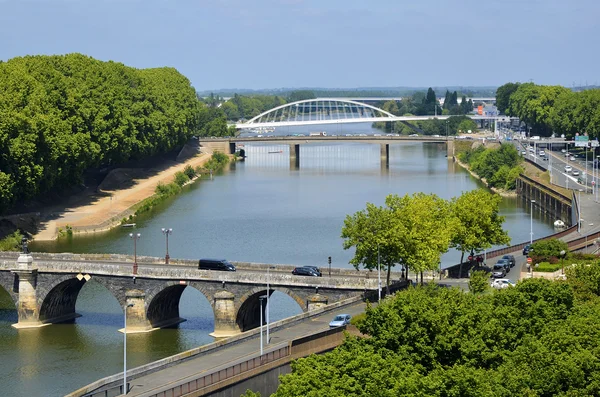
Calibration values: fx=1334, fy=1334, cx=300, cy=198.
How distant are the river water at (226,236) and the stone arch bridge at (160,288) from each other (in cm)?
111

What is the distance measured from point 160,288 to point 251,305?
14.9ft

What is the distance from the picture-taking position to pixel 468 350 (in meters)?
45.8

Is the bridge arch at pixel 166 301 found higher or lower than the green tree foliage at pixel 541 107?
lower

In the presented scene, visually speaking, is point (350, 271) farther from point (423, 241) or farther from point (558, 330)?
point (558, 330)

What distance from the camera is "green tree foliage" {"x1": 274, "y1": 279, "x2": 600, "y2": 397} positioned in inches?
1576

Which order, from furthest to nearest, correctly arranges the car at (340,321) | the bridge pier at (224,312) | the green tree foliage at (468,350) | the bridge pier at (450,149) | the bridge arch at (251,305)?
the bridge pier at (450,149) < the bridge pier at (224,312) < the bridge arch at (251,305) < the car at (340,321) < the green tree foliage at (468,350)

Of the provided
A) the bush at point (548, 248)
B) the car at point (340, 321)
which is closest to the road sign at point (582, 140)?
the bush at point (548, 248)

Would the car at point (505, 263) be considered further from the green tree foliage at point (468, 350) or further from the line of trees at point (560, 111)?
the line of trees at point (560, 111)

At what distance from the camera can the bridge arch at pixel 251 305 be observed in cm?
6372

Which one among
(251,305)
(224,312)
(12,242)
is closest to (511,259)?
(251,305)

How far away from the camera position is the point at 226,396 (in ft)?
150

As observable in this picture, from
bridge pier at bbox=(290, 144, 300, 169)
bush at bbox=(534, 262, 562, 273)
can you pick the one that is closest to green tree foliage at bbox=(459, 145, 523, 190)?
bridge pier at bbox=(290, 144, 300, 169)

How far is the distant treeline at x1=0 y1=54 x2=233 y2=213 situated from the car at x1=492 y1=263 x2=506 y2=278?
36.3 metres

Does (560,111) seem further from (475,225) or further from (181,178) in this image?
(475,225)
